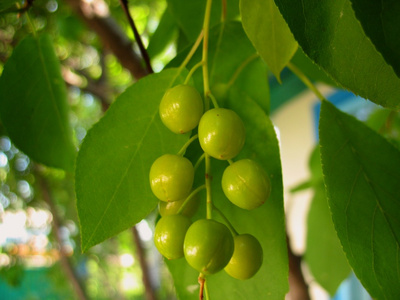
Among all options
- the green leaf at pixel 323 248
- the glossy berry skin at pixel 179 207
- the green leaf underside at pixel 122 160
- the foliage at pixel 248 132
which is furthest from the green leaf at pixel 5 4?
the green leaf at pixel 323 248

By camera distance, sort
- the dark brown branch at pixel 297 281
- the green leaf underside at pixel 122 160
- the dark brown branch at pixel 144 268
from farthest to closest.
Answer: the dark brown branch at pixel 144 268, the dark brown branch at pixel 297 281, the green leaf underside at pixel 122 160

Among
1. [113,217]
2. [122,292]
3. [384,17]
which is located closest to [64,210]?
[122,292]

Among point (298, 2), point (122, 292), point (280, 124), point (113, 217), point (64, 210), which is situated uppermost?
point (298, 2)

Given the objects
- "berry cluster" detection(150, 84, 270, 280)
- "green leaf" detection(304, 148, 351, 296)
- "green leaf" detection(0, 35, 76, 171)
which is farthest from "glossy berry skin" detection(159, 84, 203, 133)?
"green leaf" detection(304, 148, 351, 296)

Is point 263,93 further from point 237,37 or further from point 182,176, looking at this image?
point 182,176

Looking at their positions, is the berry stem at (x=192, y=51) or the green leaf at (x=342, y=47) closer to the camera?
the green leaf at (x=342, y=47)

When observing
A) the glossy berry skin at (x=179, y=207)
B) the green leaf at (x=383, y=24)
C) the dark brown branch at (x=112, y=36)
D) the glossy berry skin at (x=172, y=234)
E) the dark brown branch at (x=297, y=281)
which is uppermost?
A: the green leaf at (x=383, y=24)

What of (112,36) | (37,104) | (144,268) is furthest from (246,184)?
(144,268)

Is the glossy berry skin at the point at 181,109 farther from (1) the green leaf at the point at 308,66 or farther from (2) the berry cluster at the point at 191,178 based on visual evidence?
(1) the green leaf at the point at 308,66
